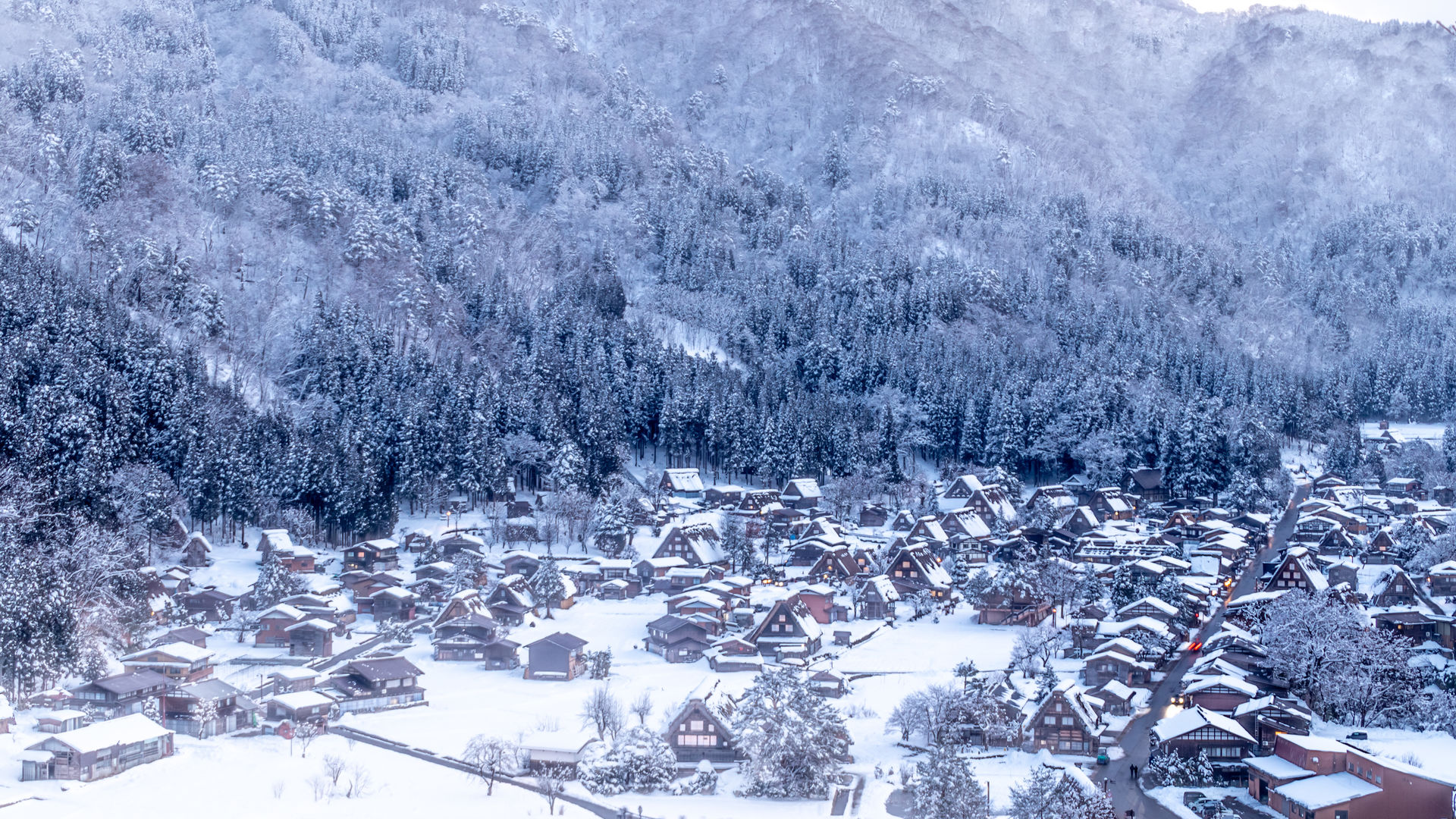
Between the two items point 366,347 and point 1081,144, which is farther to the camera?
point 1081,144

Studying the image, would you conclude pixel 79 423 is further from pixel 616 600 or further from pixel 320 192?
pixel 320 192

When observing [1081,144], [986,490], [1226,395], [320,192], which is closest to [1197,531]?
[986,490]

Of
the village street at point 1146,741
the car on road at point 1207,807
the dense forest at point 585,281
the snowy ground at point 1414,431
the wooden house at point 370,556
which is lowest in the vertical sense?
the car on road at point 1207,807

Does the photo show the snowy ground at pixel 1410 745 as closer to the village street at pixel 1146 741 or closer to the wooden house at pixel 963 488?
the village street at pixel 1146 741

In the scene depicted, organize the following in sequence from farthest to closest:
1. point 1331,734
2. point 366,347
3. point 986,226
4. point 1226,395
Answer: point 986,226 < point 1226,395 < point 366,347 < point 1331,734

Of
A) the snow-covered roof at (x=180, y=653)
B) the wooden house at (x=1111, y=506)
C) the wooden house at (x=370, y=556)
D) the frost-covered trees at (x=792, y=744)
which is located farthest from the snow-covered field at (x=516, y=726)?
the wooden house at (x=1111, y=506)
